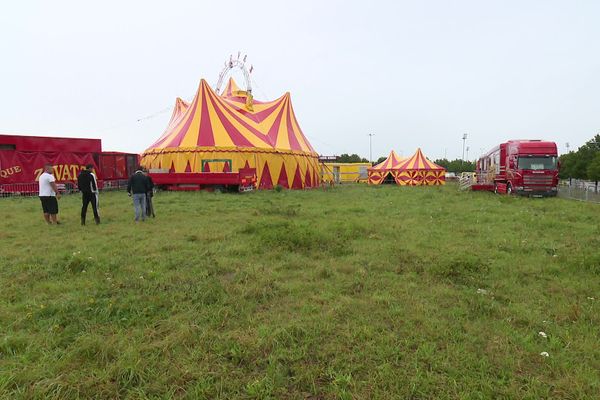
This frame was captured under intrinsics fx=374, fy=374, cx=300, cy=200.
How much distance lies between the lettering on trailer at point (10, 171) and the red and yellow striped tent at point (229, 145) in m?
6.20

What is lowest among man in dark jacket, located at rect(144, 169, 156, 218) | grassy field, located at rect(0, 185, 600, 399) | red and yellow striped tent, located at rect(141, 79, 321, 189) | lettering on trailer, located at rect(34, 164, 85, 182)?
grassy field, located at rect(0, 185, 600, 399)

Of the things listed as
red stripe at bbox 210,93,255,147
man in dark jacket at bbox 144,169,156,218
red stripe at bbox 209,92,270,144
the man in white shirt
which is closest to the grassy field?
the man in white shirt

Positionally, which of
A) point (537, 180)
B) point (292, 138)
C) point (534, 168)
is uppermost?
point (292, 138)

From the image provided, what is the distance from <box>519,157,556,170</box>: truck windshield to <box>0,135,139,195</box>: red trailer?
21.1 metres

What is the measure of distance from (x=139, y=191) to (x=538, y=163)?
17.6 meters

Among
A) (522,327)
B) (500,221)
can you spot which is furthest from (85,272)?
(500,221)

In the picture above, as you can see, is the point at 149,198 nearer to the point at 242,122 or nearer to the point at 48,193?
the point at 48,193

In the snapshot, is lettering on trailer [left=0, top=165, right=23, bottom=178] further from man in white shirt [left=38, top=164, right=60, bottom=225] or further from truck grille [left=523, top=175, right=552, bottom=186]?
truck grille [left=523, top=175, right=552, bottom=186]

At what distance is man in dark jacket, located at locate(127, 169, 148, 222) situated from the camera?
885 centimetres

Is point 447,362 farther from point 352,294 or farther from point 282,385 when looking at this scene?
point 352,294

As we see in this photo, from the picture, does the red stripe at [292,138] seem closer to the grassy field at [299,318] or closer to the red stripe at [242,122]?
the red stripe at [242,122]

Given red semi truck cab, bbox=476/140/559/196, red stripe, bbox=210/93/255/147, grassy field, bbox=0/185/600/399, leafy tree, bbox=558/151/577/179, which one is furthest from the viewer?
leafy tree, bbox=558/151/577/179

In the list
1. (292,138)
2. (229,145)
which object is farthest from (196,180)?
(292,138)

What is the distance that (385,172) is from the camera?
3616 cm
